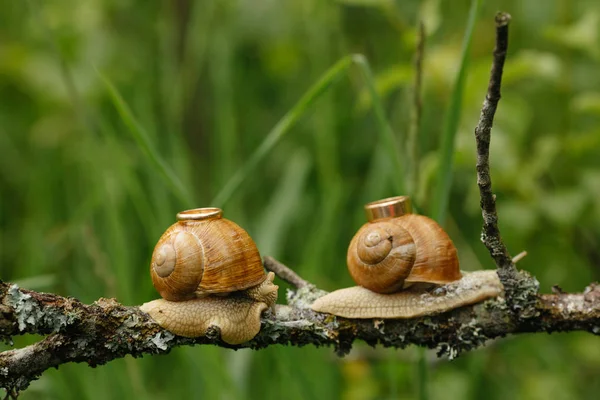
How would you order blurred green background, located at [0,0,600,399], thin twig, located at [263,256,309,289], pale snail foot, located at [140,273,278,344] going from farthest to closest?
1. blurred green background, located at [0,0,600,399]
2. thin twig, located at [263,256,309,289]
3. pale snail foot, located at [140,273,278,344]

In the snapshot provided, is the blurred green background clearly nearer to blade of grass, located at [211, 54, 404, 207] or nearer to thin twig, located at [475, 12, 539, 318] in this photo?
blade of grass, located at [211, 54, 404, 207]

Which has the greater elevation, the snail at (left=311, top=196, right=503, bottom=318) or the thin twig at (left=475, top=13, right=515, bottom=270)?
the thin twig at (left=475, top=13, right=515, bottom=270)

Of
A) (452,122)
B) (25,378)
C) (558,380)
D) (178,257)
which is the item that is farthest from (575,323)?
(558,380)

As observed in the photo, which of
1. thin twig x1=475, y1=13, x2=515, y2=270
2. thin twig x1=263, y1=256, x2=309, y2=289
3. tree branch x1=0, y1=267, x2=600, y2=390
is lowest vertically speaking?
tree branch x1=0, y1=267, x2=600, y2=390

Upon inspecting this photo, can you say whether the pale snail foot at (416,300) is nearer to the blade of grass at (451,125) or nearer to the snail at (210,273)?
the snail at (210,273)

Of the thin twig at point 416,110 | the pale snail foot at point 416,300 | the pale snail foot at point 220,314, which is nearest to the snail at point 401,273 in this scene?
the pale snail foot at point 416,300

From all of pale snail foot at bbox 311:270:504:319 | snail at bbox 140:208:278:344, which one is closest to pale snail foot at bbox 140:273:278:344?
snail at bbox 140:208:278:344

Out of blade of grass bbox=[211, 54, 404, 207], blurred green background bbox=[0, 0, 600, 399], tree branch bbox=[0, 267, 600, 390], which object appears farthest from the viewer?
blurred green background bbox=[0, 0, 600, 399]
